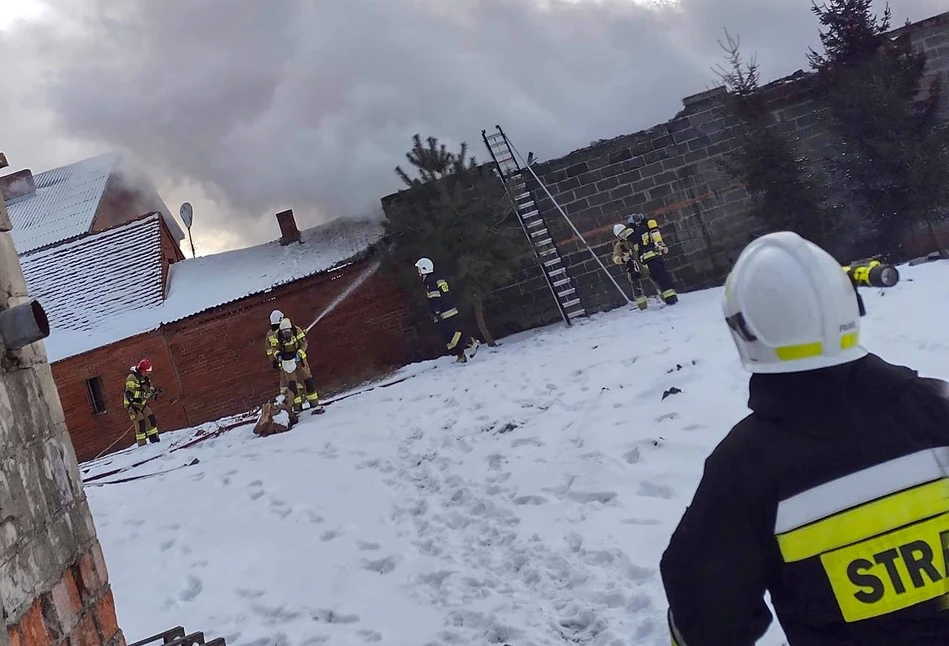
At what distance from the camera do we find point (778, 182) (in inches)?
541

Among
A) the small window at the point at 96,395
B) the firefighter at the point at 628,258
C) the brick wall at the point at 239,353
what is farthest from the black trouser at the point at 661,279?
the small window at the point at 96,395

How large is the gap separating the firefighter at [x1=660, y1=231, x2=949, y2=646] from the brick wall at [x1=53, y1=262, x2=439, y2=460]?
13380 millimetres

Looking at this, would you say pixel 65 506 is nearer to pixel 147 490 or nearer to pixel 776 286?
pixel 776 286

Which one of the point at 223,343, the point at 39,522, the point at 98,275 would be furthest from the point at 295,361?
the point at 39,522

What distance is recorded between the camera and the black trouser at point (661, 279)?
1152 cm

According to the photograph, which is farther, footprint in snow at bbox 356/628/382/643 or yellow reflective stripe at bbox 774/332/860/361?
footprint in snow at bbox 356/628/382/643

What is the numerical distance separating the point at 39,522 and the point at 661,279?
10.3 m

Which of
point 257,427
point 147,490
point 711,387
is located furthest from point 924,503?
point 257,427

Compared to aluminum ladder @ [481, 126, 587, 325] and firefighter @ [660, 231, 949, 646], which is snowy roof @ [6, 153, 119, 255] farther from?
firefighter @ [660, 231, 949, 646]

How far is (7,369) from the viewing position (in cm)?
236

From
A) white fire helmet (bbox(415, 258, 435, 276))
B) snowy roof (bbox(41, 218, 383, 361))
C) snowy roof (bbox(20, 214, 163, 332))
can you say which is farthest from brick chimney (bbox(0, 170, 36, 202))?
white fire helmet (bbox(415, 258, 435, 276))

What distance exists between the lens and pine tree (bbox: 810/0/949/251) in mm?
13219

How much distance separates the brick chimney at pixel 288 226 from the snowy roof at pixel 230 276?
19 cm

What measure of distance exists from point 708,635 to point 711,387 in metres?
4.91
